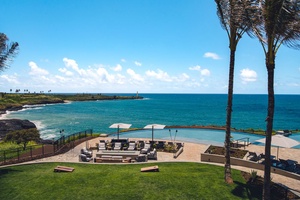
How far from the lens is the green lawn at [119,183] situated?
10.1 metres

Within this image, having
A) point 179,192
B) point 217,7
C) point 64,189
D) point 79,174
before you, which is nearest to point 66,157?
point 79,174

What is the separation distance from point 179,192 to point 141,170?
3.00 metres

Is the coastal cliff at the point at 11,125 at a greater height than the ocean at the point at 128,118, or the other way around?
the coastal cliff at the point at 11,125

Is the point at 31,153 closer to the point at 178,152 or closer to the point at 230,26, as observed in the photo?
the point at 178,152

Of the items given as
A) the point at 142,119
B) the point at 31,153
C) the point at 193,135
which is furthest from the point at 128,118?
the point at 31,153

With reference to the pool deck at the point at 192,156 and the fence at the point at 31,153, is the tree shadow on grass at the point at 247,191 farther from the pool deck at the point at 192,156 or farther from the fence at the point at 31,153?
the fence at the point at 31,153

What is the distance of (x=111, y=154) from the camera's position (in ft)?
51.3

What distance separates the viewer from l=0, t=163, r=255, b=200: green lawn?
1009 cm

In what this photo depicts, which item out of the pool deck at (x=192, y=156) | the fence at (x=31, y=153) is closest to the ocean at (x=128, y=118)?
the fence at (x=31, y=153)

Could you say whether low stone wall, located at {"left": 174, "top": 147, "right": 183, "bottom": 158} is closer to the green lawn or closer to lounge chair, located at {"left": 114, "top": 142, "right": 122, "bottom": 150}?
the green lawn

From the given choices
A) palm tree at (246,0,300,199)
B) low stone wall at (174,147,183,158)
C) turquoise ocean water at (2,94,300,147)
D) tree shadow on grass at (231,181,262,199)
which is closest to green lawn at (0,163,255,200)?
tree shadow on grass at (231,181,262,199)

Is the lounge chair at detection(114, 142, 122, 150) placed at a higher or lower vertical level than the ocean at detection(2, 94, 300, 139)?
higher

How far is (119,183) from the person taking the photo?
11.2 metres

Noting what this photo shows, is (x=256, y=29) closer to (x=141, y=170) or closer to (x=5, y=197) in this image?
(x=141, y=170)
